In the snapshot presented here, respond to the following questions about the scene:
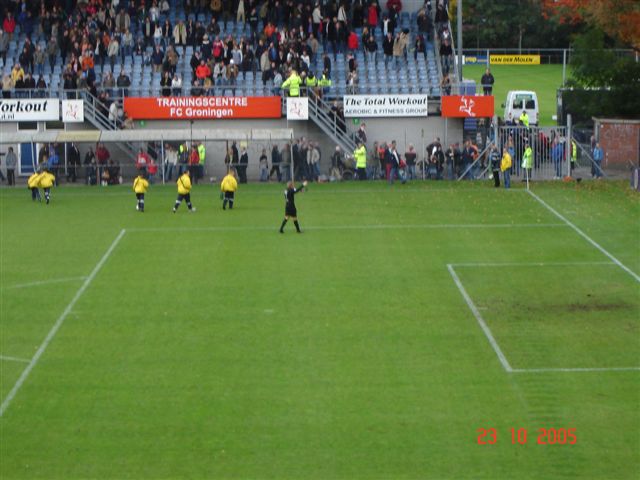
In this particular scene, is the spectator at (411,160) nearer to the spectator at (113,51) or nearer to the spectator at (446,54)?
the spectator at (446,54)

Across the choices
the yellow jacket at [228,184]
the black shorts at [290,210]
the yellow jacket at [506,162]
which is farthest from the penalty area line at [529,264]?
the yellow jacket at [506,162]

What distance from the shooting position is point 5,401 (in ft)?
76.2

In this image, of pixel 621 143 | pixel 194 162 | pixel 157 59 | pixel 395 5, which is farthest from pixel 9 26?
pixel 621 143

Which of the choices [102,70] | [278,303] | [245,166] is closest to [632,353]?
[278,303]

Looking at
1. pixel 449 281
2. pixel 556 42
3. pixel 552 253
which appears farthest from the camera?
pixel 556 42

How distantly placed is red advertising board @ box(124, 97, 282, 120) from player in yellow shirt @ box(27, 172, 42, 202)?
6.97 m

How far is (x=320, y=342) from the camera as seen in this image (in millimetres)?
26812

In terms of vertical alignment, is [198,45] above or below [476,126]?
above

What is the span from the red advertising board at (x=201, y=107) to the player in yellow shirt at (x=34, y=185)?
6.97m

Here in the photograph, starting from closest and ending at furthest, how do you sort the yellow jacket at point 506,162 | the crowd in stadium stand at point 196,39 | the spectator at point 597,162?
the yellow jacket at point 506,162 < the spectator at point 597,162 < the crowd in stadium stand at point 196,39

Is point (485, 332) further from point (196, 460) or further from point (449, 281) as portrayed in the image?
point (196, 460)

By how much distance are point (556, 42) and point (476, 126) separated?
3819 centimetres
